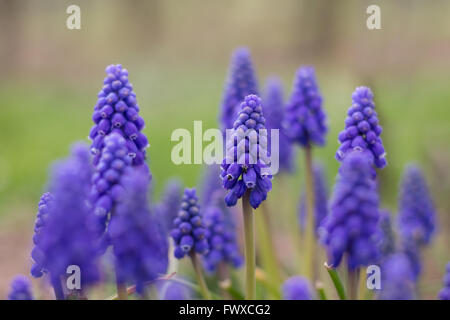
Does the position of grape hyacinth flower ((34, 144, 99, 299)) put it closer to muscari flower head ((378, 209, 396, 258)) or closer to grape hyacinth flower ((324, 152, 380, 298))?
grape hyacinth flower ((324, 152, 380, 298))

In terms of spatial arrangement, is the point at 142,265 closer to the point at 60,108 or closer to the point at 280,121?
the point at 280,121

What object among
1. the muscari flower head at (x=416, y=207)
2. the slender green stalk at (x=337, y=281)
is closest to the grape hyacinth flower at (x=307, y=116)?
the slender green stalk at (x=337, y=281)

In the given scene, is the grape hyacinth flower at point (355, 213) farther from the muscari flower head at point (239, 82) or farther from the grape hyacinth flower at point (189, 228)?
the muscari flower head at point (239, 82)

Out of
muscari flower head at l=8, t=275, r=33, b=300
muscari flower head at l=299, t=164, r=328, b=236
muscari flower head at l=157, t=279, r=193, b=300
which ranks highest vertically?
muscari flower head at l=299, t=164, r=328, b=236

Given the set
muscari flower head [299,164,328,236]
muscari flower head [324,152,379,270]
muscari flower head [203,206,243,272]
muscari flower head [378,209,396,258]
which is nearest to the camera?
muscari flower head [324,152,379,270]

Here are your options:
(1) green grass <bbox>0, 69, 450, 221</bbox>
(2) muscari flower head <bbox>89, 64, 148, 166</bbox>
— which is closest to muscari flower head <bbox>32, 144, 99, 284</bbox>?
(2) muscari flower head <bbox>89, 64, 148, 166</bbox>

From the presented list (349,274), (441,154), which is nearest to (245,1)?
(441,154)

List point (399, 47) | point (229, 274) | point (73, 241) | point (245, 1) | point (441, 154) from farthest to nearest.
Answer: point (245, 1) → point (399, 47) → point (441, 154) → point (229, 274) → point (73, 241)
